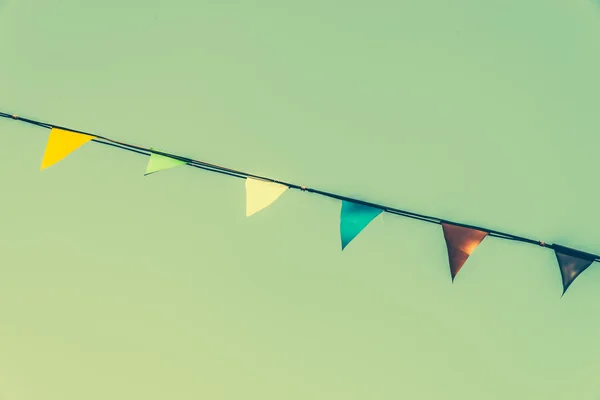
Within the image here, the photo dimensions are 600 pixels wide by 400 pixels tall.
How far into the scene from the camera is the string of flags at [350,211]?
1.19m

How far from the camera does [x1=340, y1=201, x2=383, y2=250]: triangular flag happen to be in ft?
3.96

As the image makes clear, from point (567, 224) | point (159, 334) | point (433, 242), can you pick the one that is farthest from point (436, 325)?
point (159, 334)

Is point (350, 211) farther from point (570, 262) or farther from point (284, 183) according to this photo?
point (570, 262)

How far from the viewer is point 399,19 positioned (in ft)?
4.09

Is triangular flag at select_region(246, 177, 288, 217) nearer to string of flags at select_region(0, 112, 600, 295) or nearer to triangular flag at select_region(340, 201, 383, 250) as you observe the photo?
string of flags at select_region(0, 112, 600, 295)

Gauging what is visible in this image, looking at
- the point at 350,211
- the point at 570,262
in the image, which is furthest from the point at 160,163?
the point at 570,262

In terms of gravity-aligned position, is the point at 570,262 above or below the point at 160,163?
below

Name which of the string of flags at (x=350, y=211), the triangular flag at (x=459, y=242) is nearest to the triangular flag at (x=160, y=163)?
the string of flags at (x=350, y=211)

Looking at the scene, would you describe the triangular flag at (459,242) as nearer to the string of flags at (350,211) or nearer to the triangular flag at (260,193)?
the string of flags at (350,211)

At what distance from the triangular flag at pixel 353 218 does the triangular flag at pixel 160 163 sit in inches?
20.6

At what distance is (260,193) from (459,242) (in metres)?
0.63

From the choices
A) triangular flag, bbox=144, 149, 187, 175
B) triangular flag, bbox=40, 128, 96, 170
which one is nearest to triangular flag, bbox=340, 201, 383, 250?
triangular flag, bbox=144, 149, 187, 175

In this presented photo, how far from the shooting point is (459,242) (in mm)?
1209

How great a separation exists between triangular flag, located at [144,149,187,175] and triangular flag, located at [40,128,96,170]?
0.21 m
